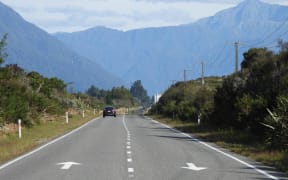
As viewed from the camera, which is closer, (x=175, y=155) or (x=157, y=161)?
(x=157, y=161)

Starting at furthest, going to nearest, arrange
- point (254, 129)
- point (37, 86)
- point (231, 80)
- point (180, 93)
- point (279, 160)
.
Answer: point (180, 93), point (37, 86), point (231, 80), point (254, 129), point (279, 160)

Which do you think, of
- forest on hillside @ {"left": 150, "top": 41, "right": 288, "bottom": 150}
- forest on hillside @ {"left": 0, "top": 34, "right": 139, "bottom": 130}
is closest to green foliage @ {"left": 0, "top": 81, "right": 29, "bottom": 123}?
forest on hillside @ {"left": 0, "top": 34, "right": 139, "bottom": 130}

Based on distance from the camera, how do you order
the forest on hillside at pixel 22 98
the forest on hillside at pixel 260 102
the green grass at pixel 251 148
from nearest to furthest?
the green grass at pixel 251 148 < the forest on hillside at pixel 260 102 < the forest on hillside at pixel 22 98

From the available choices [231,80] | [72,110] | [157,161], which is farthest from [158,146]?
[72,110]

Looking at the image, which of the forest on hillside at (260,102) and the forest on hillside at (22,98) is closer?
the forest on hillside at (260,102)

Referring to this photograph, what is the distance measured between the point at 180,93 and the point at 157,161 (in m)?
74.2

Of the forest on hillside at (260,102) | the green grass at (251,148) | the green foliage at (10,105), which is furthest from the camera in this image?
the green foliage at (10,105)

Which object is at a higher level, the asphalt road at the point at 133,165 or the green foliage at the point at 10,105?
the green foliage at the point at 10,105

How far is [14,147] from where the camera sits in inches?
1057

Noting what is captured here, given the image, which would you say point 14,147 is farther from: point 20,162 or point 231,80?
point 231,80

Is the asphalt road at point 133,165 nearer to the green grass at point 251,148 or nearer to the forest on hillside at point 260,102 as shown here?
the green grass at point 251,148

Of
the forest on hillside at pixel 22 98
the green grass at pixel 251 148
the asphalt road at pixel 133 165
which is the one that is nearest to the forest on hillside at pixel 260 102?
the green grass at pixel 251 148

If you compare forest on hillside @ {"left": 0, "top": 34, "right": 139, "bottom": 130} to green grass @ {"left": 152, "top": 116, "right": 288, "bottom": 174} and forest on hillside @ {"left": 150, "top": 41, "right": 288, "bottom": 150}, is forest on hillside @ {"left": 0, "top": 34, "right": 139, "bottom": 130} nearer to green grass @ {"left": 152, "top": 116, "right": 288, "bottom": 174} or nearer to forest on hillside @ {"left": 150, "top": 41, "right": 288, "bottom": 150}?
green grass @ {"left": 152, "top": 116, "right": 288, "bottom": 174}

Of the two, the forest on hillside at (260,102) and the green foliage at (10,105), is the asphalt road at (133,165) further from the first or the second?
the green foliage at (10,105)
